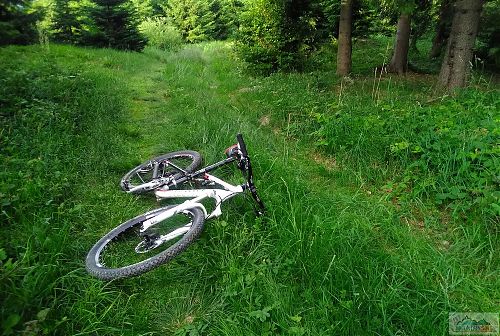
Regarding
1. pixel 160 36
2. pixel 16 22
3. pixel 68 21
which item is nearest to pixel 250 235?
pixel 16 22

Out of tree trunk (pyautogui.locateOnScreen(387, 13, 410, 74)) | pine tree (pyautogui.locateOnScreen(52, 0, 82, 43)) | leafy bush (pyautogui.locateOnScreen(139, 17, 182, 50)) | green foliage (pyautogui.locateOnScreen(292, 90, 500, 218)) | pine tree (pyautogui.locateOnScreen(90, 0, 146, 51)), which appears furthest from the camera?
leafy bush (pyautogui.locateOnScreen(139, 17, 182, 50))

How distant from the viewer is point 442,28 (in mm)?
10625

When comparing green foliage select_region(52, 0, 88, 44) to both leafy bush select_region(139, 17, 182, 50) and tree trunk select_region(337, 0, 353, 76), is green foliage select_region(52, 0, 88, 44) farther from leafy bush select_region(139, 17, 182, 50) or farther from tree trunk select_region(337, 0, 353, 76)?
tree trunk select_region(337, 0, 353, 76)

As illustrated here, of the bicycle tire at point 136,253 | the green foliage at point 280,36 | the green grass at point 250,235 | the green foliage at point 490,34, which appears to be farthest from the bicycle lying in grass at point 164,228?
the green foliage at point 490,34

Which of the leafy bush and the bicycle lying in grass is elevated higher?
the leafy bush

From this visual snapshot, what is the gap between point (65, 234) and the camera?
9.55 feet

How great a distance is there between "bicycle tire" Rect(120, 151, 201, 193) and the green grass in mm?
188

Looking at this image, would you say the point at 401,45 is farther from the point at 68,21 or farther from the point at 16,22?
the point at 68,21

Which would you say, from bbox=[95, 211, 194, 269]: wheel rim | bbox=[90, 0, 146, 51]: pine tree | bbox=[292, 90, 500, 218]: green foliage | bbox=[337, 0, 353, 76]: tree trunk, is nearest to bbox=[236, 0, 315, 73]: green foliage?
bbox=[337, 0, 353, 76]: tree trunk

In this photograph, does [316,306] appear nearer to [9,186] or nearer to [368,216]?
[368,216]

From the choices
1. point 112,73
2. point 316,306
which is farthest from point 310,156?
point 112,73

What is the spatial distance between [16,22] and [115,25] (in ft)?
18.7

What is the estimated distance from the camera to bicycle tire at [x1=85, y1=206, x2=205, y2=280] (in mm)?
2516

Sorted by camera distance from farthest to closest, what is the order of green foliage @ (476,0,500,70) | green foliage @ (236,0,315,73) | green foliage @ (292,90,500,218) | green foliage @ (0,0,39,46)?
green foliage @ (236,0,315,73) < green foliage @ (476,0,500,70) < green foliage @ (0,0,39,46) < green foliage @ (292,90,500,218)
